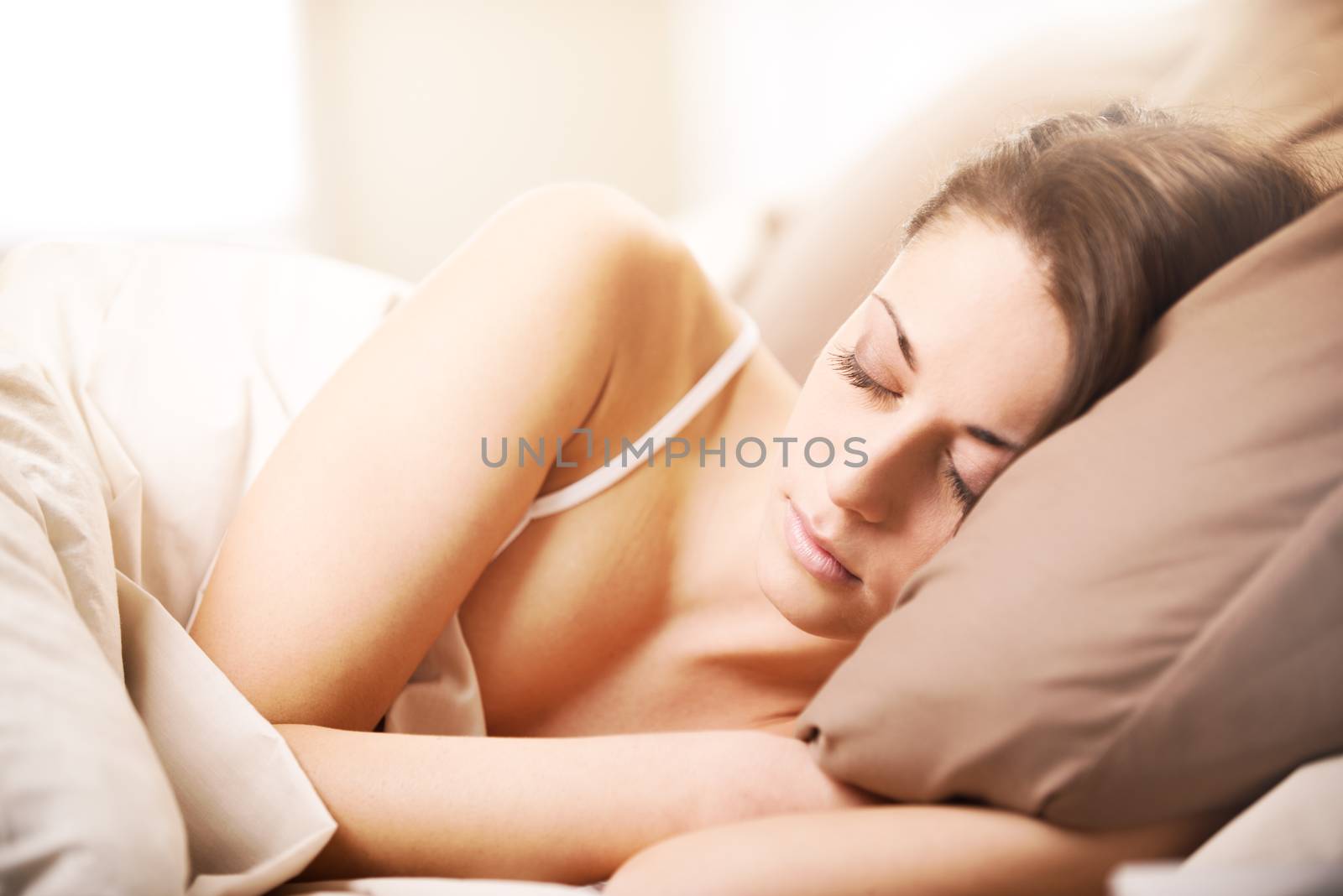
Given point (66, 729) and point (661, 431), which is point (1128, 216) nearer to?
point (661, 431)

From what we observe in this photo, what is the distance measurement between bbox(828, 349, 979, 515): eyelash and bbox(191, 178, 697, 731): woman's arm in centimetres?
21

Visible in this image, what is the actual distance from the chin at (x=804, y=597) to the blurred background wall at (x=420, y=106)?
3.53ft

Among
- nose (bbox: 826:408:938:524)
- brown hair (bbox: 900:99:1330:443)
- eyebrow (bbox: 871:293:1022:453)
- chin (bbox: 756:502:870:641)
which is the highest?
brown hair (bbox: 900:99:1330:443)

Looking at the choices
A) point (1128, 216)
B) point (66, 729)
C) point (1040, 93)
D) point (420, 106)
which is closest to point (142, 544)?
point (66, 729)

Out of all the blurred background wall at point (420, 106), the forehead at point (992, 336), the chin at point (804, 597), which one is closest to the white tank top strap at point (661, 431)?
the chin at point (804, 597)

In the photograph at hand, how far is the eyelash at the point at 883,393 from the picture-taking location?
22.4 inches

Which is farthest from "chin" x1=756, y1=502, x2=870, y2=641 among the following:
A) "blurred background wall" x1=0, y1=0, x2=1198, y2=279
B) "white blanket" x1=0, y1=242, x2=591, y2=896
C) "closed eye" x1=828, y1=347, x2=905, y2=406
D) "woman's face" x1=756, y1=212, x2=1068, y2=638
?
"blurred background wall" x1=0, y1=0, x2=1198, y2=279

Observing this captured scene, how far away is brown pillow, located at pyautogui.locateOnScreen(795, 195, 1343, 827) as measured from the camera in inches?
17.6

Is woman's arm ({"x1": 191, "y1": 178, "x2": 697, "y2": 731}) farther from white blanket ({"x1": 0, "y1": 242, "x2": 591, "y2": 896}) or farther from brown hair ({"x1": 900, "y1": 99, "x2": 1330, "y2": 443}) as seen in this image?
brown hair ({"x1": 900, "y1": 99, "x2": 1330, "y2": 443})

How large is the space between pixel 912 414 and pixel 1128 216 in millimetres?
156

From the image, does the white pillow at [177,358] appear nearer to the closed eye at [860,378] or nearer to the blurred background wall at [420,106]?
the closed eye at [860,378]

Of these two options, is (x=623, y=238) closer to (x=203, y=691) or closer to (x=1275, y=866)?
(x=203, y=691)

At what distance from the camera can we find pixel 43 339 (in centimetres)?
74

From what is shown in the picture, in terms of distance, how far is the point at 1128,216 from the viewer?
523 mm
